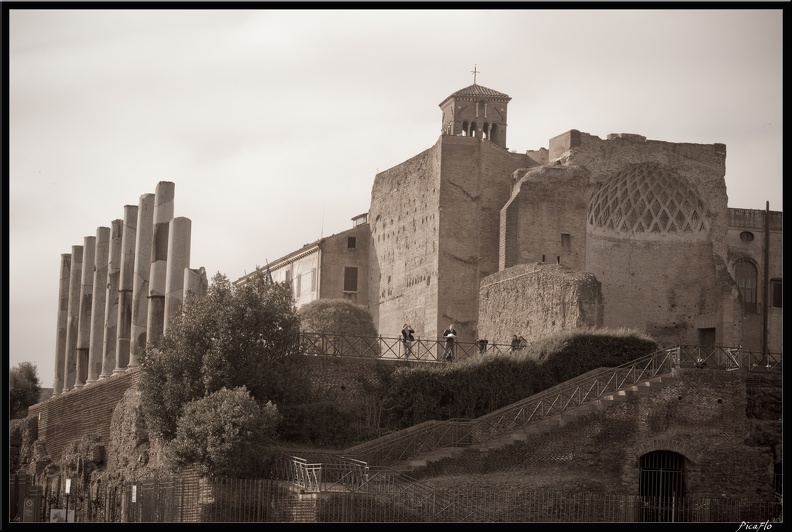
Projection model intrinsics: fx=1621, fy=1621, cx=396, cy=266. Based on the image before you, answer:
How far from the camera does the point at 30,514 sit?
29500 millimetres

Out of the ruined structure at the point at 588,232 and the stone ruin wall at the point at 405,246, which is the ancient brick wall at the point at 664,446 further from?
the stone ruin wall at the point at 405,246

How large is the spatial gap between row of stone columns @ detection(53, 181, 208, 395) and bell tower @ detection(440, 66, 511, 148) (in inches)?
671

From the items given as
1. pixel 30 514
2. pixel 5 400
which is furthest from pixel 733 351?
pixel 5 400

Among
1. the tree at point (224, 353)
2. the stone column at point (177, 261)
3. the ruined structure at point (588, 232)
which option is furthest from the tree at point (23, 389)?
the tree at point (224, 353)

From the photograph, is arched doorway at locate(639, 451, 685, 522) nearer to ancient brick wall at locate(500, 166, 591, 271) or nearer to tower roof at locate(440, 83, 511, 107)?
ancient brick wall at locate(500, 166, 591, 271)

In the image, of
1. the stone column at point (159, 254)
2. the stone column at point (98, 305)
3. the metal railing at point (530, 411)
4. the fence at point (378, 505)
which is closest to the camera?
the fence at point (378, 505)

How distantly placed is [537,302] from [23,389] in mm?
27193

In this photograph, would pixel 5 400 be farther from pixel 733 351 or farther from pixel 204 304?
pixel 733 351

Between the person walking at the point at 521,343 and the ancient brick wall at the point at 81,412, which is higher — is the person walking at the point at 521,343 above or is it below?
above

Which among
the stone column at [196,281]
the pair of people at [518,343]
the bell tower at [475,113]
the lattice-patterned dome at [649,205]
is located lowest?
the pair of people at [518,343]

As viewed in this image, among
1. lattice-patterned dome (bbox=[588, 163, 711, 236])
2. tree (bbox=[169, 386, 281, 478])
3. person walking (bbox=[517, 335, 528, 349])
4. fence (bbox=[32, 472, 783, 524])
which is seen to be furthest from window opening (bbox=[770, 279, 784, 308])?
tree (bbox=[169, 386, 281, 478])

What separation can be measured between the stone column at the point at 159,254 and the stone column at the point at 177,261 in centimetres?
91

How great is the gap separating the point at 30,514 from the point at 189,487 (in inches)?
120

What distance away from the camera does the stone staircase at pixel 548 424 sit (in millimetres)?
30953
